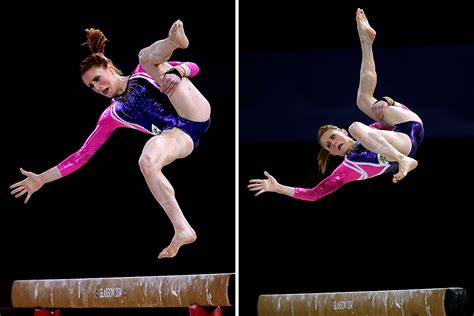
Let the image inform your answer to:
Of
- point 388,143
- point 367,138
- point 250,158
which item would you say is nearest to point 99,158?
point 250,158

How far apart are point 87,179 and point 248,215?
1433 mm

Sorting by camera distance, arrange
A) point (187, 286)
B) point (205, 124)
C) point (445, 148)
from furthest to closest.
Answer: point (445, 148), point (187, 286), point (205, 124)

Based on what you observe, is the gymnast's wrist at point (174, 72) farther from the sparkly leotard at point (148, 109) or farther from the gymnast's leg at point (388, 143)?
the gymnast's leg at point (388, 143)

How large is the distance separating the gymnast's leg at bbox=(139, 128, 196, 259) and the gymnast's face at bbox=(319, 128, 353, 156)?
1143mm

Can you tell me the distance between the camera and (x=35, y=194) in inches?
269

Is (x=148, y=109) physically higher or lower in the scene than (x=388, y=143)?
higher

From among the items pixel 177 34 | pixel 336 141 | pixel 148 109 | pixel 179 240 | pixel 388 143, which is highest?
pixel 177 34

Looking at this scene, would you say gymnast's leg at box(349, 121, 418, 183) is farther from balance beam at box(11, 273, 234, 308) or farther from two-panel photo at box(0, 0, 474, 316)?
balance beam at box(11, 273, 234, 308)

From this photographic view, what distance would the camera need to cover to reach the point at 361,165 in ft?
17.1

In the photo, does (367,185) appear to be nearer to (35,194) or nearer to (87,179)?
(87,179)

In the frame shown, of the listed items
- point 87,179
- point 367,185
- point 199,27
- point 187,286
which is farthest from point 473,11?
point 87,179

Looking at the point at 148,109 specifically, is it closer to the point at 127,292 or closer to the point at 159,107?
the point at 159,107

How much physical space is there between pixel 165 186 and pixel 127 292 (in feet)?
4.86

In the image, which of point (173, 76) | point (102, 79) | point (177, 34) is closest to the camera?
point (177, 34)
